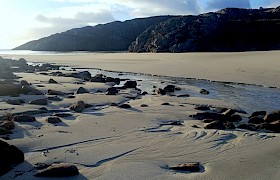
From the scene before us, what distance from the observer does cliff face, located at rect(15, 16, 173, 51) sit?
124750 mm

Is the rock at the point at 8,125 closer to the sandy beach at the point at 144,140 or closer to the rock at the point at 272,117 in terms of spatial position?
the sandy beach at the point at 144,140

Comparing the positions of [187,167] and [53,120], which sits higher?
[53,120]

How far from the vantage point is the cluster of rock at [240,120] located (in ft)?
31.6

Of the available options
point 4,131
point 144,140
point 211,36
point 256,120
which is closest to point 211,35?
point 211,36

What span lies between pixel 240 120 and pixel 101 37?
12247 cm

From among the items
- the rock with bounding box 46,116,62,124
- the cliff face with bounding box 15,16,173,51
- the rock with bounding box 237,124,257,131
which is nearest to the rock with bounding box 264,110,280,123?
the rock with bounding box 237,124,257,131

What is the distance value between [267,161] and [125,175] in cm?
277

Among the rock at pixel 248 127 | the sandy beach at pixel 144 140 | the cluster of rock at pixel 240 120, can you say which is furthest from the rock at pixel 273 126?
the rock at pixel 248 127

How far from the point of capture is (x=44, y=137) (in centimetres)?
804

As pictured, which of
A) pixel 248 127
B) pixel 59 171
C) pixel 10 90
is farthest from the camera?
pixel 10 90

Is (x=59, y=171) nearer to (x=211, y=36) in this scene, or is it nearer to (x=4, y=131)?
(x=4, y=131)

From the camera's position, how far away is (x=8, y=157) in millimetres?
6039

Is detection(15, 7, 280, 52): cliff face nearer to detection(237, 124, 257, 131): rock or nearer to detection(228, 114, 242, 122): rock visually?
detection(228, 114, 242, 122): rock

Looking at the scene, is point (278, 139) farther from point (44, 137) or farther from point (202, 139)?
point (44, 137)
